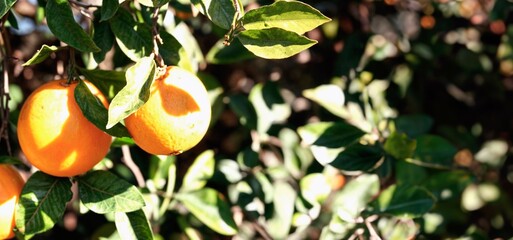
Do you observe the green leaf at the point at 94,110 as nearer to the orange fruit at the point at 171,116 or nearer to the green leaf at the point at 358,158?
the orange fruit at the point at 171,116

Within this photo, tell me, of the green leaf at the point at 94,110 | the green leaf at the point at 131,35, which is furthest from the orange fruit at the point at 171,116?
the green leaf at the point at 131,35

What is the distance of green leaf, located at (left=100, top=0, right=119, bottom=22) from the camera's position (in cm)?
84

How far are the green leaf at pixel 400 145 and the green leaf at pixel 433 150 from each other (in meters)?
0.12

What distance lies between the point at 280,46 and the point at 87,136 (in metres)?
0.28

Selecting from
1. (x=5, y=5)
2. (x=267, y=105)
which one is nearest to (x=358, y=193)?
(x=267, y=105)

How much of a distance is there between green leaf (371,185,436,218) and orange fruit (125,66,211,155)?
47cm

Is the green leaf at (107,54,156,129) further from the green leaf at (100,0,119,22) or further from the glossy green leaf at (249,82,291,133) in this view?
the glossy green leaf at (249,82,291,133)

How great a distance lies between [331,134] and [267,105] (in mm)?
240

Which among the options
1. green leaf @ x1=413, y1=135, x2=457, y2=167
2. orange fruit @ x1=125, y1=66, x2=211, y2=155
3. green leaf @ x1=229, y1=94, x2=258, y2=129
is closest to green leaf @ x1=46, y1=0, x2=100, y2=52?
orange fruit @ x1=125, y1=66, x2=211, y2=155

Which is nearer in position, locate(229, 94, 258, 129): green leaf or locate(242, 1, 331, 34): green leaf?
locate(242, 1, 331, 34): green leaf

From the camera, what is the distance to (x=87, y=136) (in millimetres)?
846

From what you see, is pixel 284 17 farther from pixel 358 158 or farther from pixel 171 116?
pixel 358 158

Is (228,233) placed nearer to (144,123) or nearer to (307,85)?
(144,123)

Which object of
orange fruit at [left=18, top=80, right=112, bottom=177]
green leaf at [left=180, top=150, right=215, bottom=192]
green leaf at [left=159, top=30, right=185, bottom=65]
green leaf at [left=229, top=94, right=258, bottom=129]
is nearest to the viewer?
orange fruit at [left=18, top=80, right=112, bottom=177]
